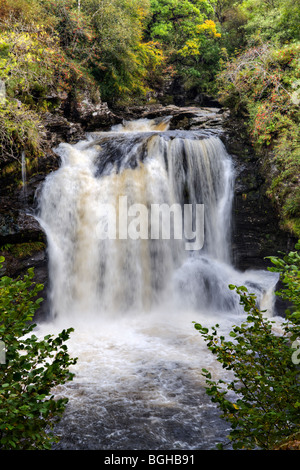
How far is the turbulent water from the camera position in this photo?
7.77 meters

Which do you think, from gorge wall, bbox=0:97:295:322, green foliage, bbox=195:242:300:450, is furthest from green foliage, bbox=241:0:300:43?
green foliage, bbox=195:242:300:450

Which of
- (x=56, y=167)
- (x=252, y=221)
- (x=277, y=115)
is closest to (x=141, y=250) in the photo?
(x=56, y=167)

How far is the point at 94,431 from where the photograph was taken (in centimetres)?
469

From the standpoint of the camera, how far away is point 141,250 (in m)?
9.77

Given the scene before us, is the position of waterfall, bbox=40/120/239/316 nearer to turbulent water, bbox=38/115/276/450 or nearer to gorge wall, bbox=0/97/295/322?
turbulent water, bbox=38/115/276/450

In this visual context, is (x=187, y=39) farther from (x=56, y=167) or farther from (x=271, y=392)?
(x=271, y=392)

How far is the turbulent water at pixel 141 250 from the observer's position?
777cm

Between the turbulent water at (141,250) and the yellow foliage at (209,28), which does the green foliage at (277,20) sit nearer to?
the turbulent water at (141,250)

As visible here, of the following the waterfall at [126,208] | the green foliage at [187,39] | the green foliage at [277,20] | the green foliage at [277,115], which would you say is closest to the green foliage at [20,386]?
the waterfall at [126,208]

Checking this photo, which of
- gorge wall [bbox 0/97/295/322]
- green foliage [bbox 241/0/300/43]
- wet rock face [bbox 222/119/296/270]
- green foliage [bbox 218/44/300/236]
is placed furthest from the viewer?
green foliage [bbox 241/0/300/43]

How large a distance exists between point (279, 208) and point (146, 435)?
748cm

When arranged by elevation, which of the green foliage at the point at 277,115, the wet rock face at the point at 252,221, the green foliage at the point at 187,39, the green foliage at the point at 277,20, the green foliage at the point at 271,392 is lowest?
the green foliage at the point at 271,392

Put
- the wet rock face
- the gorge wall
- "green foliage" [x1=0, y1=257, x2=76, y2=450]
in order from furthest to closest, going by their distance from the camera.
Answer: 1. the wet rock face
2. the gorge wall
3. "green foliage" [x1=0, y1=257, x2=76, y2=450]

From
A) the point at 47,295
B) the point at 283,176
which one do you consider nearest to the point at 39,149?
the point at 47,295
